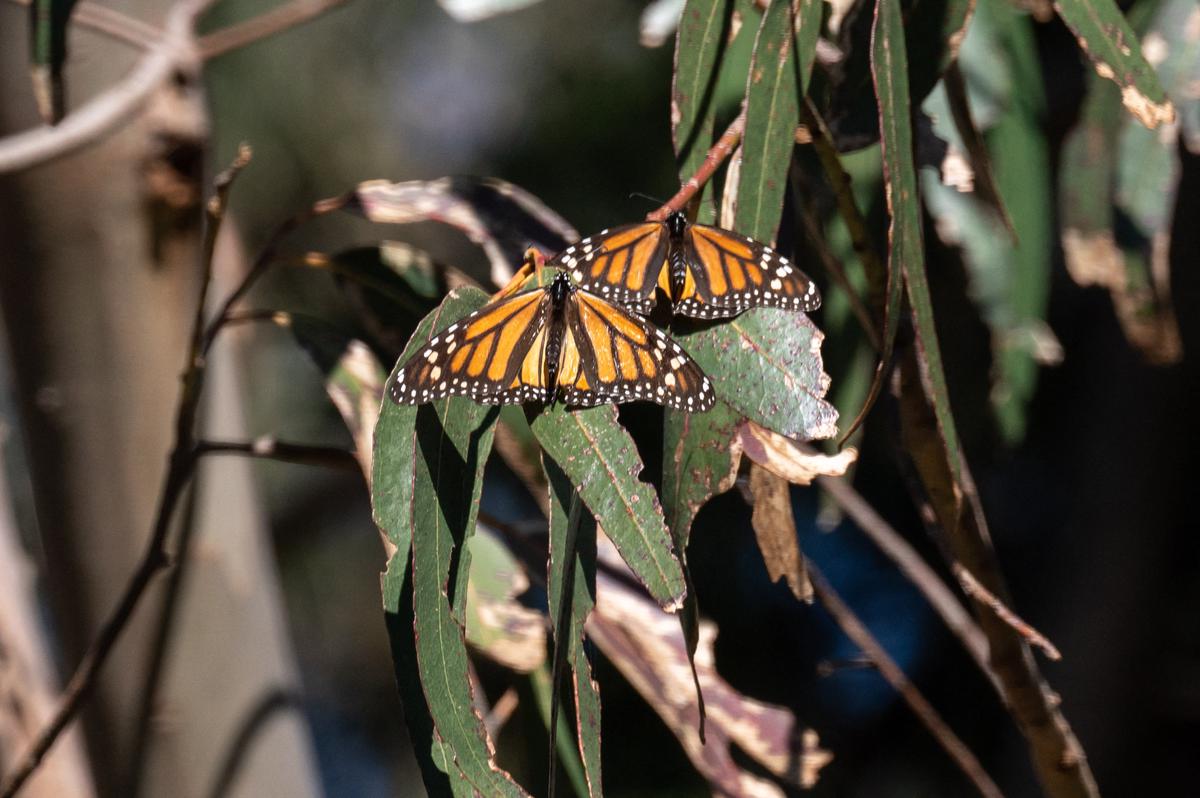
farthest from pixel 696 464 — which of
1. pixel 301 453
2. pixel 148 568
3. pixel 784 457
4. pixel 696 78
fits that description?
pixel 148 568

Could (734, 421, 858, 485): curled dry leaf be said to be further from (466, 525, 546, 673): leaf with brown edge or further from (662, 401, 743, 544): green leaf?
(466, 525, 546, 673): leaf with brown edge

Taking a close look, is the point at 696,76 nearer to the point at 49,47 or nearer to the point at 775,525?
the point at 775,525

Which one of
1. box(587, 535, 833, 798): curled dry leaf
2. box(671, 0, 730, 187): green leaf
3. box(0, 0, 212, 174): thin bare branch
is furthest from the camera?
box(0, 0, 212, 174): thin bare branch

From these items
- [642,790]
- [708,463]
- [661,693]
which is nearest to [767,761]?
[661,693]

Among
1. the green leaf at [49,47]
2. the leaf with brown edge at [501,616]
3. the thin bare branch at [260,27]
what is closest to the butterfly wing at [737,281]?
the leaf with brown edge at [501,616]

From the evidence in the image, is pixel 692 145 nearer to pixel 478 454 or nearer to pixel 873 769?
pixel 478 454

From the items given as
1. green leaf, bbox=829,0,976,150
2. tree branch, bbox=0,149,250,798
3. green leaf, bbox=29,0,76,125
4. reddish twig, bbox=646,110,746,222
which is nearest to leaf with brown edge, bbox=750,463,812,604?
reddish twig, bbox=646,110,746,222

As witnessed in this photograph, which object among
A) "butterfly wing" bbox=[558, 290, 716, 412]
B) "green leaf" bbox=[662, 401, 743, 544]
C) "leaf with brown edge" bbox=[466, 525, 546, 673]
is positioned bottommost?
"leaf with brown edge" bbox=[466, 525, 546, 673]
